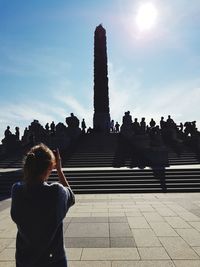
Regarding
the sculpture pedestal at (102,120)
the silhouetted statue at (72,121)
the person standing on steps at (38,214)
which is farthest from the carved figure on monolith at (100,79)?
the person standing on steps at (38,214)

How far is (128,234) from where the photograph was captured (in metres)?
6.12

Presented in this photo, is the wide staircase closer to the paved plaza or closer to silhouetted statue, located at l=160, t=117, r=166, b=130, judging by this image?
the paved plaza

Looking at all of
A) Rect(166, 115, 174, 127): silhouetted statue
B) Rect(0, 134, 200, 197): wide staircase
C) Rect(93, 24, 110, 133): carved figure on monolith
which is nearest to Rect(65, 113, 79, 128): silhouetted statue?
Rect(93, 24, 110, 133): carved figure on monolith

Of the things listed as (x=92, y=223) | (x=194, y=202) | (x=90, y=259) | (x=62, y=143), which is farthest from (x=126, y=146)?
(x=90, y=259)

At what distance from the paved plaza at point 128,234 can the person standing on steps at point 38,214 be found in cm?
275

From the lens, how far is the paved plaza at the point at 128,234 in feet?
15.4

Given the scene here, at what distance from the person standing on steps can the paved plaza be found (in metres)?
2.75

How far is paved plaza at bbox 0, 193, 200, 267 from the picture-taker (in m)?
4.69

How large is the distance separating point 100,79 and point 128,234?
Result: 1287 inches

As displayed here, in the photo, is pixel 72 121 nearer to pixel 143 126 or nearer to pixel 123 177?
pixel 143 126

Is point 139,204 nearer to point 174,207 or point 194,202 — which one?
point 174,207

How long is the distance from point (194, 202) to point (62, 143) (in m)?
17.7

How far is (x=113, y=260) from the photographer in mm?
4652

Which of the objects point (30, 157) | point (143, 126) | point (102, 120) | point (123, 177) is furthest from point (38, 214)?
point (102, 120)
